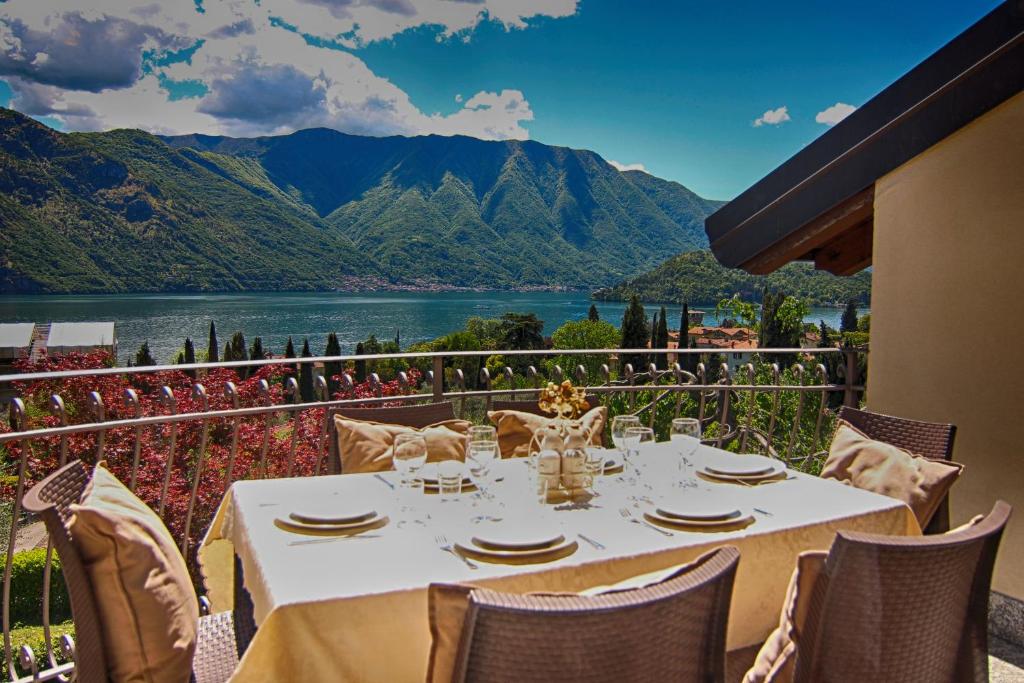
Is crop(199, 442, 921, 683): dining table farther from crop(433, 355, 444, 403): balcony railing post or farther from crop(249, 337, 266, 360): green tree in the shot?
crop(249, 337, 266, 360): green tree

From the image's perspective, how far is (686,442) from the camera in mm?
2672

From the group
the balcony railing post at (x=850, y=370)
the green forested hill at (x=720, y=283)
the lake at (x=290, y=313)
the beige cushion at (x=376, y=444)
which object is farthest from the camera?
the lake at (x=290, y=313)

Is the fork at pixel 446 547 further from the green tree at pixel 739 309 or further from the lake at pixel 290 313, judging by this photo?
the lake at pixel 290 313

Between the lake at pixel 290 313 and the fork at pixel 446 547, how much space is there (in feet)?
149

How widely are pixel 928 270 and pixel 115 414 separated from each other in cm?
1589

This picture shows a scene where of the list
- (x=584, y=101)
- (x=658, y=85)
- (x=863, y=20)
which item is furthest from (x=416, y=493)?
(x=584, y=101)

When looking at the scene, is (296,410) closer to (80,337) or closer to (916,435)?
(916,435)

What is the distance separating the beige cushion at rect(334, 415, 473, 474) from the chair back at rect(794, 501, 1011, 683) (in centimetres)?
166

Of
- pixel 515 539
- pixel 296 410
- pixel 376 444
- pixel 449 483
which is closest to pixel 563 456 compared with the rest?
pixel 449 483

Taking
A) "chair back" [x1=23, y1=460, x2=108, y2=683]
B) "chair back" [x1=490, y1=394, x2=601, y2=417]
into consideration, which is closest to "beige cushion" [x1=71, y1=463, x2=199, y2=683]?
"chair back" [x1=23, y1=460, x2=108, y2=683]

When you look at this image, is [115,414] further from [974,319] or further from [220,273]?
[220,273]

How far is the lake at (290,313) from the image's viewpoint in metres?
50.6

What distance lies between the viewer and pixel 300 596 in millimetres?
1578

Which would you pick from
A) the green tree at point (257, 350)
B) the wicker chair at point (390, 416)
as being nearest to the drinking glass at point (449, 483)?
the wicker chair at point (390, 416)
